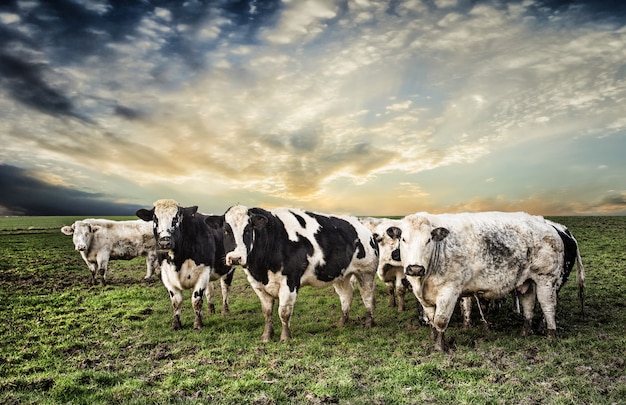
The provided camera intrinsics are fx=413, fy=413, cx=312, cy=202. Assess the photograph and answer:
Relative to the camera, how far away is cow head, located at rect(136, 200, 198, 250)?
9.56m

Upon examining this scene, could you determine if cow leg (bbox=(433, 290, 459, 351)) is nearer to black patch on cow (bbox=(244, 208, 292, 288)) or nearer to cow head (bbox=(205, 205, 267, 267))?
black patch on cow (bbox=(244, 208, 292, 288))

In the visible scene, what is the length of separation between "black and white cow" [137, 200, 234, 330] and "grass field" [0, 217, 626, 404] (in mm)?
895

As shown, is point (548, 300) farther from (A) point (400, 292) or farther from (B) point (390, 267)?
(B) point (390, 267)

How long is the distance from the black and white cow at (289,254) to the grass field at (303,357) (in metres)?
0.89

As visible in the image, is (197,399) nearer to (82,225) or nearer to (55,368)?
(55,368)

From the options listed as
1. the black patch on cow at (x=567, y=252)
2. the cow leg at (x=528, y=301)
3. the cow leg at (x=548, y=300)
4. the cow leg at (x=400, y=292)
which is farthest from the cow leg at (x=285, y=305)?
the black patch on cow at (x=567, y=252)

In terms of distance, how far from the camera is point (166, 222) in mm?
9773

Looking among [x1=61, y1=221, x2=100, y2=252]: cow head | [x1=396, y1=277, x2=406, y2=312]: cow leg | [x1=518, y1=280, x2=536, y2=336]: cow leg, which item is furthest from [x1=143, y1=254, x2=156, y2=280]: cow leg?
[x1=518, y1=280, x2=536, y2=336]: cow leg

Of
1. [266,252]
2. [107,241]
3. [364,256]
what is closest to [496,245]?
[364,256]

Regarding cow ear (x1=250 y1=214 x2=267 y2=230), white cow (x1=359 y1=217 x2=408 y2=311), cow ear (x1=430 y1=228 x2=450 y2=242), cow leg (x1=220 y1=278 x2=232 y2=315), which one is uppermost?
cow ear (x1=250 y1=214 x2=267 y2=230)

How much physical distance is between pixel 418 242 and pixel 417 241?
0.03 metres

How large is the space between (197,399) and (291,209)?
5112 millimetres

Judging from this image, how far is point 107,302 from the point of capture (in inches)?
530

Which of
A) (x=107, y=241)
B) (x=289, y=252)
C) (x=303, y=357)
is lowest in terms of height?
(x=303, y=357)
